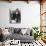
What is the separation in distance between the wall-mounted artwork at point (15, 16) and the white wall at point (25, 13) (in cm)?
11

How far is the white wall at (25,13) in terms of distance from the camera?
3721 mm

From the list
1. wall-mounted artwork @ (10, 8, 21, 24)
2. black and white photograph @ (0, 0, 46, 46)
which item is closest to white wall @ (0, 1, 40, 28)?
black and white photograph @ (0, 0, 46, 46)

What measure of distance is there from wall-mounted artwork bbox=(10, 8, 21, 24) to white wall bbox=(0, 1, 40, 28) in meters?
0.11

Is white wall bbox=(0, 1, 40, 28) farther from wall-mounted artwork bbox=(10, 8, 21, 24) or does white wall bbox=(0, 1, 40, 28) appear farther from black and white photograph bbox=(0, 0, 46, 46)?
wall-mounted artwork bbox=(10, 8, 21, 24)

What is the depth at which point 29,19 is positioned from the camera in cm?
373

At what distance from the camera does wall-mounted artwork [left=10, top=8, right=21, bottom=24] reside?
373cm

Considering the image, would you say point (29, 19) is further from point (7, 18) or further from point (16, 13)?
point (7, 18)

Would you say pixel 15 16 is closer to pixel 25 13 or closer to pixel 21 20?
pixel 21 20

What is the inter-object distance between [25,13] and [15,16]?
15.3 inches

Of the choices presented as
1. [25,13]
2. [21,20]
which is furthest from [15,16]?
[25,13]

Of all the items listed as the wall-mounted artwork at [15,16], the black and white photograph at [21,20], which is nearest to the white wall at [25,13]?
the black and white photograph at [21,20]

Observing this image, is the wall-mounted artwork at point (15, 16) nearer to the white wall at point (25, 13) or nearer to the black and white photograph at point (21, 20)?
the black and white photograph at point (21, 20)

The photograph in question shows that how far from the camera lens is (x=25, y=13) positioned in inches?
147

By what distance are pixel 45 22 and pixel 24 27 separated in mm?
813
